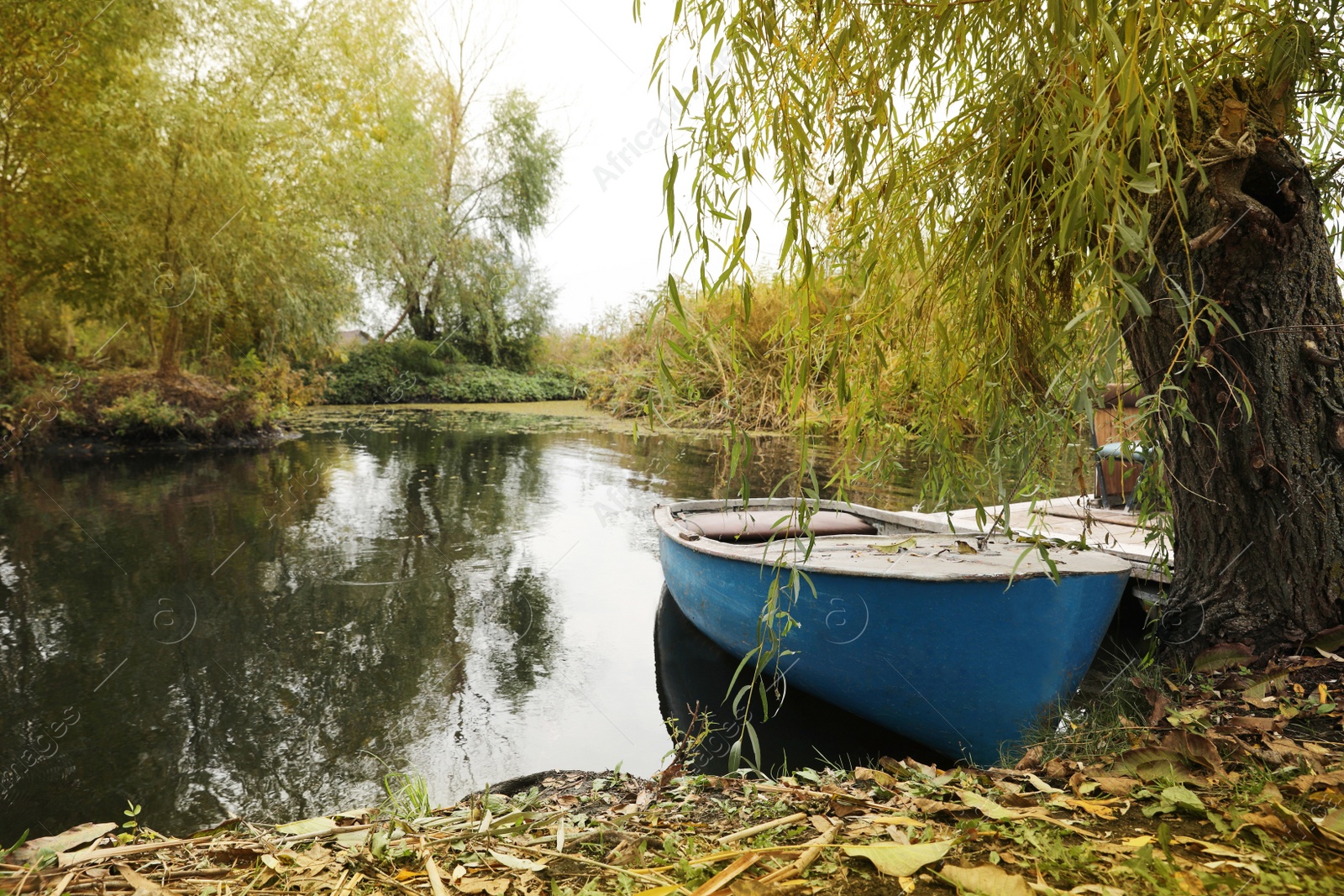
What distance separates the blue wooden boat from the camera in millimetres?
2730

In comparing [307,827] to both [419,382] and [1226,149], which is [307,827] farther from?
[419,382]

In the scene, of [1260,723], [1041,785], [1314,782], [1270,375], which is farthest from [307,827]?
[1270,375]

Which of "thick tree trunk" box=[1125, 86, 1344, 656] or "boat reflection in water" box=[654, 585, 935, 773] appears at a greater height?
"thick tree trunk" box=[1125, 86, 1344, 656]

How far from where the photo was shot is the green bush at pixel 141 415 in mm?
10781

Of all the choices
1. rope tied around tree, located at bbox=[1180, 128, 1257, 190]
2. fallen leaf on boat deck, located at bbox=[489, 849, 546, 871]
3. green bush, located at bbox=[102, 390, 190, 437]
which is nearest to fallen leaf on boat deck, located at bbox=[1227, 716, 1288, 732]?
rope tied around tree, located at bbox=[1180, 128, 1257, 190]

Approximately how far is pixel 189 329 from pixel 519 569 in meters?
9.83

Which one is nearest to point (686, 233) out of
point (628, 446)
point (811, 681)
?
point (811, 681)

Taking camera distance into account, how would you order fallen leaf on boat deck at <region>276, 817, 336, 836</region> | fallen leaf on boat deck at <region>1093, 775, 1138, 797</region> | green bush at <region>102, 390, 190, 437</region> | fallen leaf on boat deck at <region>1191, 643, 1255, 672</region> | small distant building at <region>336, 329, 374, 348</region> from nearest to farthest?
1. fallen leaf on boat deck at <region>1093, 775, 1138, 797</region>
2. fallen leaf on boat deck at <region>276, 817, 336, 836</region>
3. fallen leaf on boat deck at <region>1191, 643, 1255, 672</region>
4. green bush at <region>102, 390, 190, 437</region>
5. small distant building at <region>336, 329, 374, 348</region>

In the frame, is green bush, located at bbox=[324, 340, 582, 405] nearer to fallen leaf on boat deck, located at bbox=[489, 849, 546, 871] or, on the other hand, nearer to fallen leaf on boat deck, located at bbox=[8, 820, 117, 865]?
fallen leaf on boat deck, located at bbox=[8, 820, 117, 865]

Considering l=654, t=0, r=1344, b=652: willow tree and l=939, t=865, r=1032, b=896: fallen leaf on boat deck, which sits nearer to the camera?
l=939, t=865, r=1032, b=896: fallen leaf on boat deck

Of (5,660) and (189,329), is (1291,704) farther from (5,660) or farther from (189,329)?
(189,329)

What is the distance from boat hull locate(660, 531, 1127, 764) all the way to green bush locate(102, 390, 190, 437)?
1096 cm

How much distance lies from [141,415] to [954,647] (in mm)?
11867

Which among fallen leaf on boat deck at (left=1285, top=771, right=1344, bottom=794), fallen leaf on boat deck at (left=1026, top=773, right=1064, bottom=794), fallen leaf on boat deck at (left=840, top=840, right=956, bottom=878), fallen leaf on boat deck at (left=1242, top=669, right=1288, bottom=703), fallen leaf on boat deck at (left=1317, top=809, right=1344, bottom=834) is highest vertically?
fallen leaf on boat deck at (left=1317, top=809, right=1344, bottom=834)
